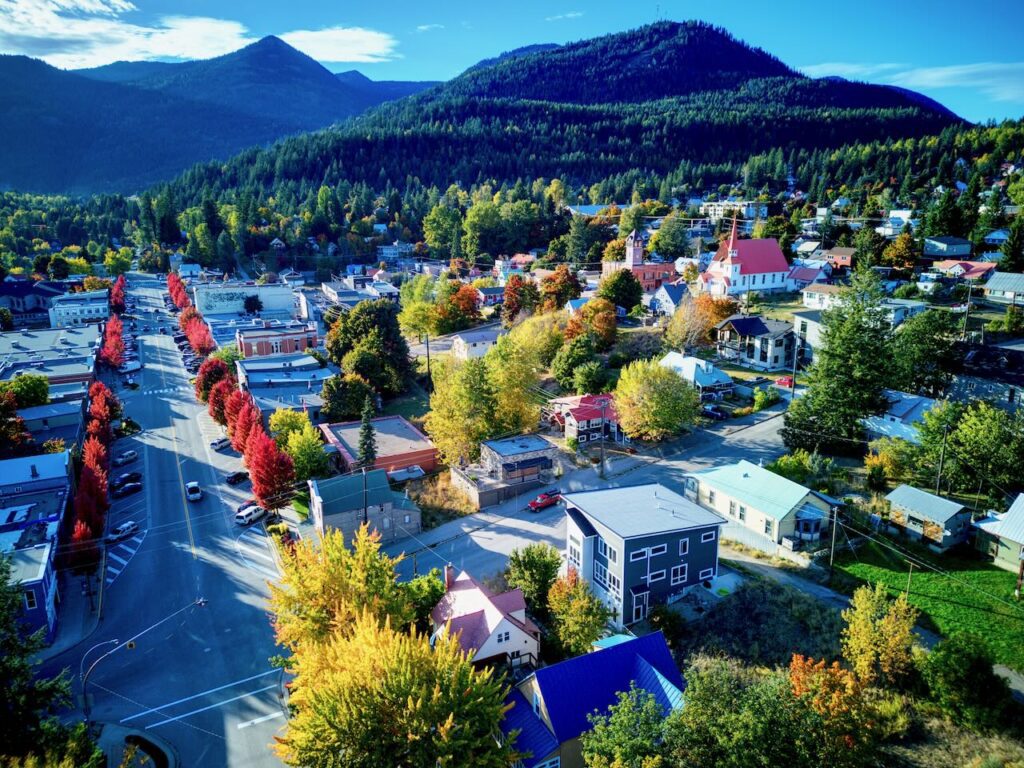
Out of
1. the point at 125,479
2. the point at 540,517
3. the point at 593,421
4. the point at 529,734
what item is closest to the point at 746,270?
the point at 593,421

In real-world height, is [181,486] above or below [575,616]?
below

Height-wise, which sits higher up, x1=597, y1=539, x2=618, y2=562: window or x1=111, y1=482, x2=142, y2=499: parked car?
x1=597, y1=539, x2=618, y2=562: window

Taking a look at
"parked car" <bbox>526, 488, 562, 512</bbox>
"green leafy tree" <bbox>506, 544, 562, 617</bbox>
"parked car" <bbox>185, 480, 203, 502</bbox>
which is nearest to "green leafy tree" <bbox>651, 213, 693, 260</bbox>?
"parked car" <bbox>526, 488, 562, 512</bbox>

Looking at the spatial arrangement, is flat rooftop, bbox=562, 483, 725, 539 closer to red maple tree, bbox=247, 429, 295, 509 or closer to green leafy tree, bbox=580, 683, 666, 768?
green leafy tree, bbox=580, 683, 666, 768

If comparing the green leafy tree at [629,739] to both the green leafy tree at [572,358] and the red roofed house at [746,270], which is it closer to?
the green leafy tree at [572,358]

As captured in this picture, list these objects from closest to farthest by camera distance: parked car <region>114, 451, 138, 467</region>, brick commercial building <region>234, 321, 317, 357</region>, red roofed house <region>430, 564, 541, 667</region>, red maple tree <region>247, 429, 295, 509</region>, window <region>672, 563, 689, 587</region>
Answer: red roofed house <region>430, 564, 541, 667</region>, window <region>672, 563, 689, 587</region>, red maple tree <region>247, 429, 295, 509</region>, parked car <region>114, 451, 138, 467</region>, brick commercial building <region>234, 321, 317, 357</region>

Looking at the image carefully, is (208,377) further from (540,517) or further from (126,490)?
(540,517)

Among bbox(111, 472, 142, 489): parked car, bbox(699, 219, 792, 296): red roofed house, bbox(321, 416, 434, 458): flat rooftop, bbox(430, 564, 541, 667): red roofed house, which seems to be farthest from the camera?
bbox(699, 219, 792, 296): red roofed house
